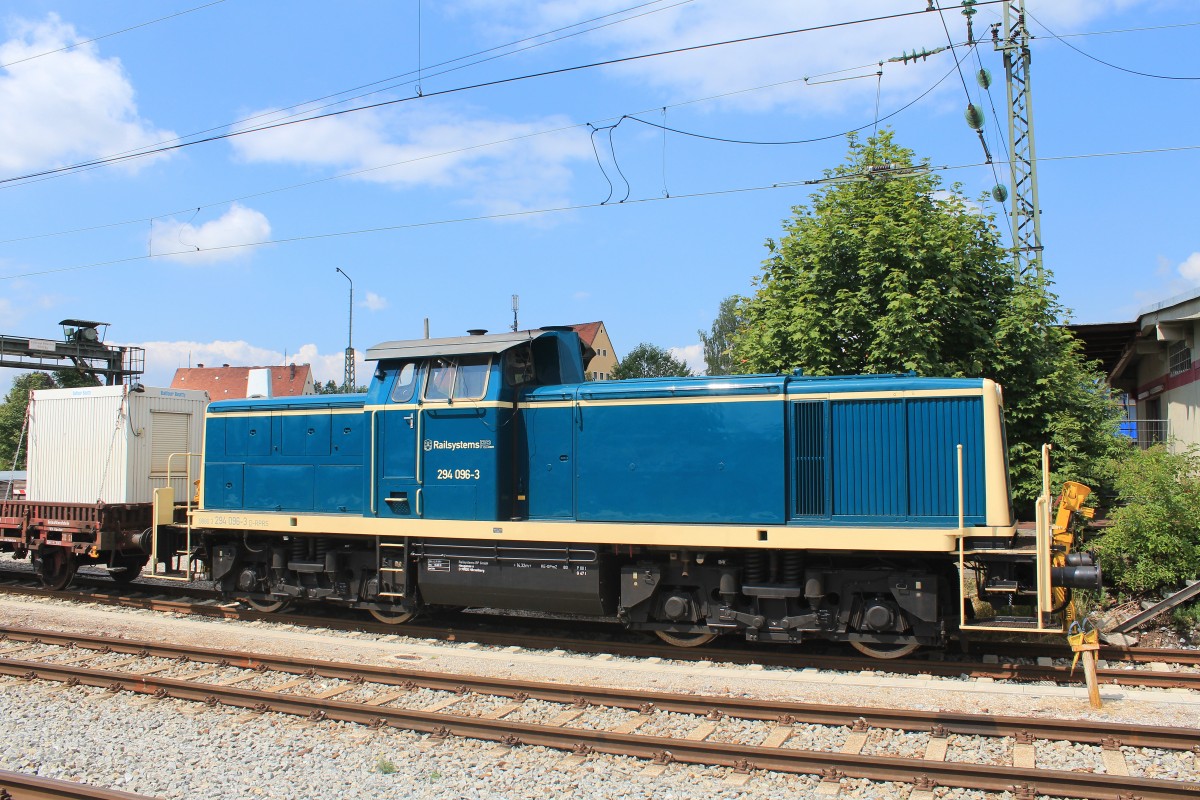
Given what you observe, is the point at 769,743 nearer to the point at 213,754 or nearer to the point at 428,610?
the point at 213,754

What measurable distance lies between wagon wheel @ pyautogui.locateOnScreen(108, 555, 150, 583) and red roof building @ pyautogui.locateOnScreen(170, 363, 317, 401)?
155ft

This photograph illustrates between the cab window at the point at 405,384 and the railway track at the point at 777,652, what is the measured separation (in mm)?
2719

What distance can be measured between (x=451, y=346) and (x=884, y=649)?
5471 mm

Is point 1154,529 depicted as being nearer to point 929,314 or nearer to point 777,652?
point 929,314

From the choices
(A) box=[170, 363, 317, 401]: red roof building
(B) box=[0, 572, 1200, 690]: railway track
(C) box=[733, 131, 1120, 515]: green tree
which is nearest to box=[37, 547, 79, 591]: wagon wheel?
(B) box=[0, 572, 1200, 690]: railway track

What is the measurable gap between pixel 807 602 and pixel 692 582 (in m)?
1.14

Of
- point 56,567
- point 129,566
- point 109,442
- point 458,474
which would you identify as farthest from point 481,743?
point 56,567

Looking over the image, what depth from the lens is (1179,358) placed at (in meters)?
16.3

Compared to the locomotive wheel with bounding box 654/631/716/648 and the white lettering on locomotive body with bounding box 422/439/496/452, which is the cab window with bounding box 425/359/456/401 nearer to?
the white lettering on locomotive body with bounding box 422/439/496/452

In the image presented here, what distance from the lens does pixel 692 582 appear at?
8359 millimetres

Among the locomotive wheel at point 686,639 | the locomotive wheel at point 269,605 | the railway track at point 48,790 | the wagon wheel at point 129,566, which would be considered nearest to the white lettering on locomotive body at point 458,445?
the locomotive wheel at point 686,639

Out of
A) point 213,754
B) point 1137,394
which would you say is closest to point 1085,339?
point 1137,394

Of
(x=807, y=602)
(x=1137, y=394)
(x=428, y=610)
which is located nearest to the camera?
(x=807, y=602)

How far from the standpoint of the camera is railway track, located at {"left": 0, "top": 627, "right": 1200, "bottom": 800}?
5348mm
